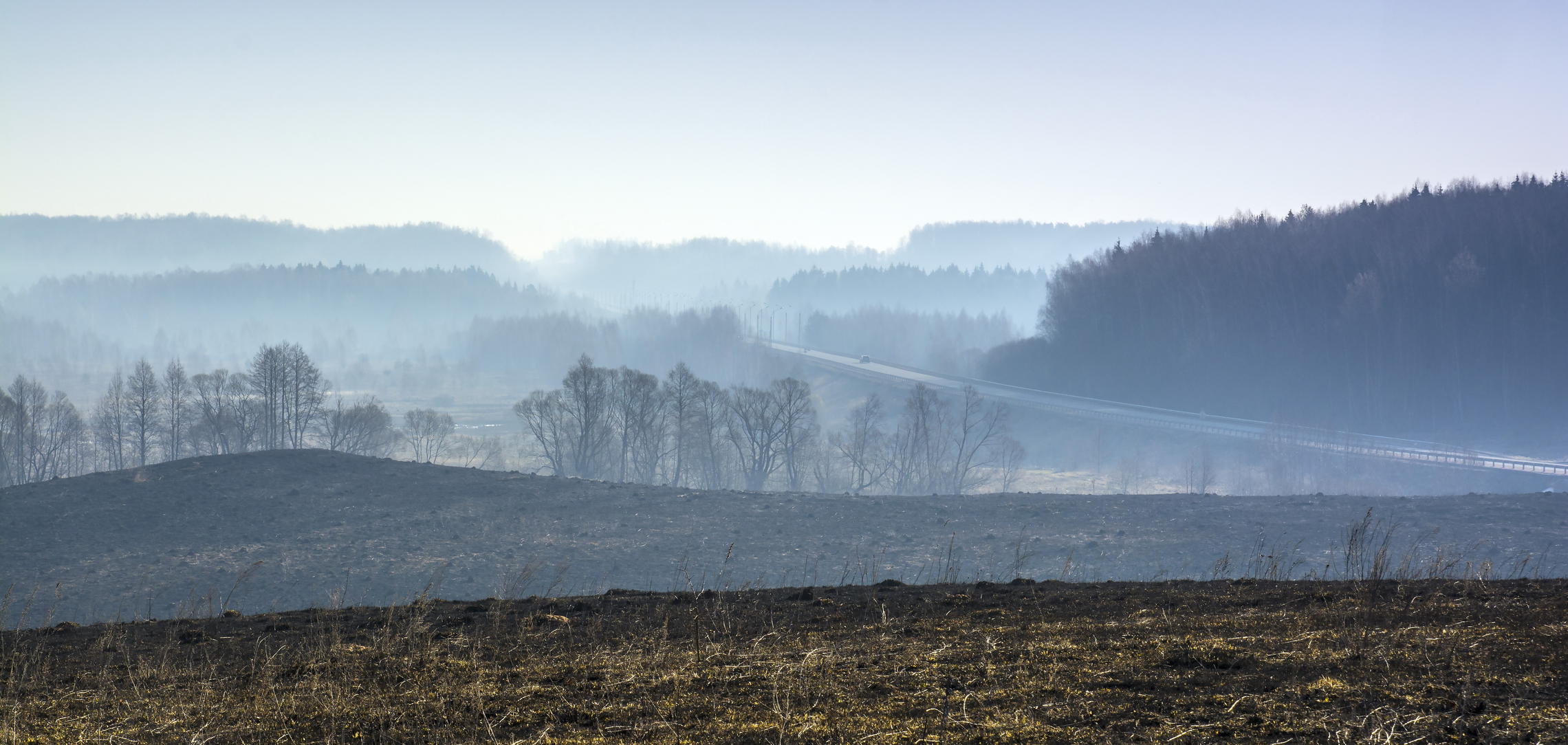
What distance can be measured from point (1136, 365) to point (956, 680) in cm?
9276

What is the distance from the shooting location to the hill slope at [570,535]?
66.5 feet

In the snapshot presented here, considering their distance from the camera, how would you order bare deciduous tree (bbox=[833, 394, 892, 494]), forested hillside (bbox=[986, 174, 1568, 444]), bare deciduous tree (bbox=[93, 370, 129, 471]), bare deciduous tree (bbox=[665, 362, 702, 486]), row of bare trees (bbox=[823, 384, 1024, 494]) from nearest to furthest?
bare deciduous tree (bbox=[665, 362, 702, 486]) → row of bare trees (bbox=[823, 384, 1024, 494]) → bare deciduous tree (bbox=[833, 394, 892, 494]) → bare deciduous tree (bbox=[93, 370, 129, 471]) → forested hillside (bbox=[986, 174, 1568, 444])

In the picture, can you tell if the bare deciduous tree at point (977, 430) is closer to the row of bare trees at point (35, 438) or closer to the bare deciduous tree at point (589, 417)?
the bare deciduous tree at point (589, 417)

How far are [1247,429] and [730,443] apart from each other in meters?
38.8

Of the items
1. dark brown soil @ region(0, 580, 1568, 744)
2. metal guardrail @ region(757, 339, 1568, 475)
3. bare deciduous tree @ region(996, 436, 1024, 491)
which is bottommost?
bare deciduous tree @ region(996, 436, 1024, 491)

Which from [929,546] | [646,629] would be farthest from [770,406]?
[646,629]

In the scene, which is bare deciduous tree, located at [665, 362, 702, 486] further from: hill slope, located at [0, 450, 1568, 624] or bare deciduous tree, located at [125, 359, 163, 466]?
bare deciduous tree, located at [125, 359, 163, 466]

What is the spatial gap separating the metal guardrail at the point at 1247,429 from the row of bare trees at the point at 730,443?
16.0m

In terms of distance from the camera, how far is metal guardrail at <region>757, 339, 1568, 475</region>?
55156mm

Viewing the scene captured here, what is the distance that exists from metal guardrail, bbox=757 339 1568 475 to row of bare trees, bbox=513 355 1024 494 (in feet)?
52.3

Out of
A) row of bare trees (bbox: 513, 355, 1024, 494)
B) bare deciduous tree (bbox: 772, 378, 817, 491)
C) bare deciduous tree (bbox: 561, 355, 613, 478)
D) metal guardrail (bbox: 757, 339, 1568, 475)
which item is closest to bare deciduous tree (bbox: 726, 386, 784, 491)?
row of bare trees (bbox: 513, 355, 1024, 494)

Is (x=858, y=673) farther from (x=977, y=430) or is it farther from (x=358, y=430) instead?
(x=977, y=430)

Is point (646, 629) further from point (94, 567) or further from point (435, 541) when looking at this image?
point (94, 567)

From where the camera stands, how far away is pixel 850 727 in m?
5.16
